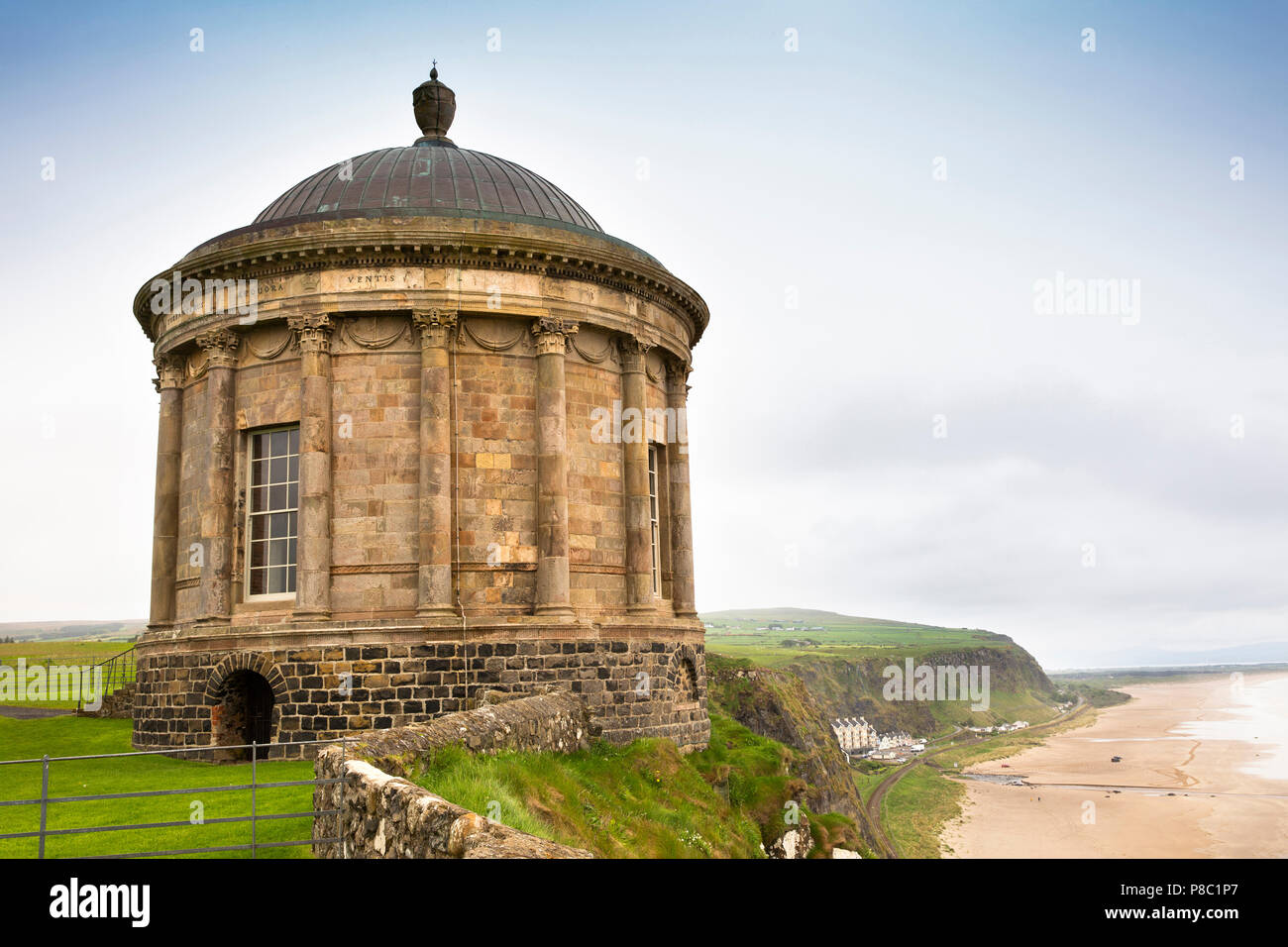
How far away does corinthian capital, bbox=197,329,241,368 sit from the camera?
2005 cm

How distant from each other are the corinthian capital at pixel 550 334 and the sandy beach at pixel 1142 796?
3803cm

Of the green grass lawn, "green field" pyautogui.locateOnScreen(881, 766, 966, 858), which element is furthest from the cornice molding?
"green field" pyautogui.locateOnScreen(881, 766, 966, 858)

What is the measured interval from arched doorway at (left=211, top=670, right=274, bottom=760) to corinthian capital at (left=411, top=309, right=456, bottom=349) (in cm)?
698

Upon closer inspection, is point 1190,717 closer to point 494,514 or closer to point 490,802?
point 494,514

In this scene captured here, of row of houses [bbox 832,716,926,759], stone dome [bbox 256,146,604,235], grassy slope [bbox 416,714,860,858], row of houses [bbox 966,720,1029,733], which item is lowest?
row of houses [bbox 966,720,1029,733]

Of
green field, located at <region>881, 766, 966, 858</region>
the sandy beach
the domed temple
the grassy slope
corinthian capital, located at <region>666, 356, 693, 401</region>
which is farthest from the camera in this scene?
green field, located at <region>881, 766, 966, 858</region>

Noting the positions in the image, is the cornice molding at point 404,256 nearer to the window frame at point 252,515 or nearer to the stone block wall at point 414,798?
the window frame at point 252,515

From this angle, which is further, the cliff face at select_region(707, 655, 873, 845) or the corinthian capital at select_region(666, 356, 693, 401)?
the cliff face at select_region(707, 655, 873, 845)

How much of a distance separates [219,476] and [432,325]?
16.8ft

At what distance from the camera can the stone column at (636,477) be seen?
830 inches

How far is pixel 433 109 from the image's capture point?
24828 mm

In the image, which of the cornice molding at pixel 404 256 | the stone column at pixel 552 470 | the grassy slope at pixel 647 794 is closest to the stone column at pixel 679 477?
the cornice molding at pixel 404 256

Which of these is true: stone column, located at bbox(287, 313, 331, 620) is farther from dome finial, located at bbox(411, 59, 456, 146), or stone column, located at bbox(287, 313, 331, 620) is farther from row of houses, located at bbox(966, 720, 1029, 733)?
row of houses, located at bbox(966, 720, 1029, 733)
